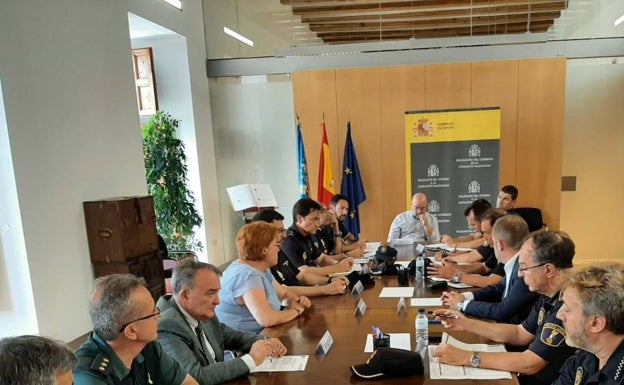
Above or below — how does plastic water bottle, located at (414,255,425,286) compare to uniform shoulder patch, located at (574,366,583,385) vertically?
below

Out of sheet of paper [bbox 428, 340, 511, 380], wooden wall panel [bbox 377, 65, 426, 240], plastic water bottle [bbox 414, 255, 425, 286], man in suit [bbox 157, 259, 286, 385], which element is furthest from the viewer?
wooden wall panel [bbox 377, 65, 426, 240]

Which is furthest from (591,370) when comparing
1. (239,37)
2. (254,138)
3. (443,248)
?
(239,37)

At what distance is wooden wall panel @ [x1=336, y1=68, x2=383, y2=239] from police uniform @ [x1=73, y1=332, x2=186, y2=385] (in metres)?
4.42

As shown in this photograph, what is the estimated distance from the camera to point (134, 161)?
15.0ft

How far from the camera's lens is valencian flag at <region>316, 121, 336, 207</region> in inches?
226

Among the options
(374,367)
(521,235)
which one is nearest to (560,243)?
(521,235)

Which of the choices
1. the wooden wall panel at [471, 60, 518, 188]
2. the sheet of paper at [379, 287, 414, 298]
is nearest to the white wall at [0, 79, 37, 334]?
the sheet of paper at [379, 287, 414, 298]

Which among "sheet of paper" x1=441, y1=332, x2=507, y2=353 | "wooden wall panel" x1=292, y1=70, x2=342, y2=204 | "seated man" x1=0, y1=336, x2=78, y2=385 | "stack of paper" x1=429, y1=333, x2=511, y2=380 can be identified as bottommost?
"sheet of paper" x1=441, y1=332, x2=507, y2=353

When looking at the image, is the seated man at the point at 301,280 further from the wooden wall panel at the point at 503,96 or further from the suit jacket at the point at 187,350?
the wooden wall panel at the point at 503,96

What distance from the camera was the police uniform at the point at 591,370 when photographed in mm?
1262

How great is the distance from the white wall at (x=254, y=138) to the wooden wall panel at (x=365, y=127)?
37.0 inches

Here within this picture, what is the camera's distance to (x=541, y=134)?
5.41m

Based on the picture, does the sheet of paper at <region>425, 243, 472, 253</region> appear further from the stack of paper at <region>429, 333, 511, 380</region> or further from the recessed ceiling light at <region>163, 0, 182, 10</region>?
the recessed ceiling light at <region>163, 0, 182, 10</region>

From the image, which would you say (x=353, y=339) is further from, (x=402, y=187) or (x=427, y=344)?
(x=402, y=187)
